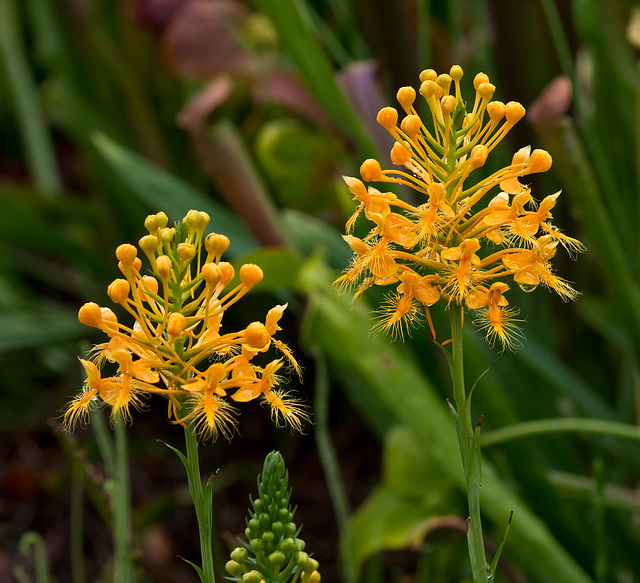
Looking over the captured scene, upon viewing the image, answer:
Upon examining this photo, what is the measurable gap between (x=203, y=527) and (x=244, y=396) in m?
0.08

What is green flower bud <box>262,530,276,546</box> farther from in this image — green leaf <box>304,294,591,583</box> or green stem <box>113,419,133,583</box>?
green leaf <box>304,294,591,583</box>

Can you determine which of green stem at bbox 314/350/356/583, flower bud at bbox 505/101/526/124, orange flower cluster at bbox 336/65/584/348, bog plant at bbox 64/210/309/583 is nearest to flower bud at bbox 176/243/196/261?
bog plant at bbox 64/210/309/583

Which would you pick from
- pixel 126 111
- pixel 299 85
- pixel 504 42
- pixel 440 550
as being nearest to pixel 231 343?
pixel 440 550

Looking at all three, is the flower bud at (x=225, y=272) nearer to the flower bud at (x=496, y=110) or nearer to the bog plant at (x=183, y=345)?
the bog plant at (x=183, y=345)

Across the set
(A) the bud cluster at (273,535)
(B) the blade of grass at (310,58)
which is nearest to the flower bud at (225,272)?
(A) the bud cluster at (273,535)

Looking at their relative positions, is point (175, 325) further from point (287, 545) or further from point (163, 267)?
point (287, 545)

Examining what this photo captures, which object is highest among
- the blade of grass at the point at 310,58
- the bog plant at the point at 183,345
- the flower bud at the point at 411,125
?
the blade of grass at the point at 310,58

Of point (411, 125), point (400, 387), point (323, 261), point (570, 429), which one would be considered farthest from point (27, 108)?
point (411, 125)

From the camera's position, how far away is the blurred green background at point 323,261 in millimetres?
1005

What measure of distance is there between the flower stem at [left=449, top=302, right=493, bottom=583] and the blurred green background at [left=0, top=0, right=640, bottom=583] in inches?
15.3

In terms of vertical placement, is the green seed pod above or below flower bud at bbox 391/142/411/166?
below

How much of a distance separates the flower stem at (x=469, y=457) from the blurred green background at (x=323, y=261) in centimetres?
39

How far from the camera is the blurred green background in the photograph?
1005 mm

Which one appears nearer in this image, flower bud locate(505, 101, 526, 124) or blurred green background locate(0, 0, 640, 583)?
flower bud locate(505, 101, 526, 124)
